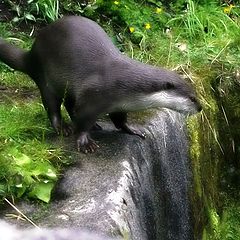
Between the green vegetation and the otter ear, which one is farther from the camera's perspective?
the green vegetation

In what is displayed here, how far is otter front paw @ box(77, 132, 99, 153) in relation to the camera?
3.19m

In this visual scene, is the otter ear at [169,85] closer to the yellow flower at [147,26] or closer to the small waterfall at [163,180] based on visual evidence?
the small waterfall at [163,180]

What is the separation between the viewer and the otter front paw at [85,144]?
3195 mm

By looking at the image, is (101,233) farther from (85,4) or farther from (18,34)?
(85,4)

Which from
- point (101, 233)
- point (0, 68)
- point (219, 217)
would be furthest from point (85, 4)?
point (101, 233)

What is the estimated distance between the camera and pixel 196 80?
4.55 meters

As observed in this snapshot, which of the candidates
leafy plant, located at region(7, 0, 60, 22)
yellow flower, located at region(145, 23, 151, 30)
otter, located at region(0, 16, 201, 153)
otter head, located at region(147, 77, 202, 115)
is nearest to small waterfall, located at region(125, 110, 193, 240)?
otter, located at region(0, 16, 201, 153)

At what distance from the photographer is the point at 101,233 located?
2.48 meters

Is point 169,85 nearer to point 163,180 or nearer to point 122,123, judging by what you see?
point 122,123

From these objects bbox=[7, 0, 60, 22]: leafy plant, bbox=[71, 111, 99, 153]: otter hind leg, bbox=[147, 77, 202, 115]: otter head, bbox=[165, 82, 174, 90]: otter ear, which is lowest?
bbox=[7, 0, 60, 22]: leafy plant

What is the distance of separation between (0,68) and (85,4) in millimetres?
1277

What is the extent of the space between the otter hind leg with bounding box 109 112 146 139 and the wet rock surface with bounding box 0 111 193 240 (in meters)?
0.04

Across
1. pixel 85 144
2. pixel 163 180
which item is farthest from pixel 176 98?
pixel 163 180

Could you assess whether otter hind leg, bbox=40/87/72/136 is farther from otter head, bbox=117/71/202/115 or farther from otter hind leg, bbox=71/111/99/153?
otter head, bbox=117/71/202/115
